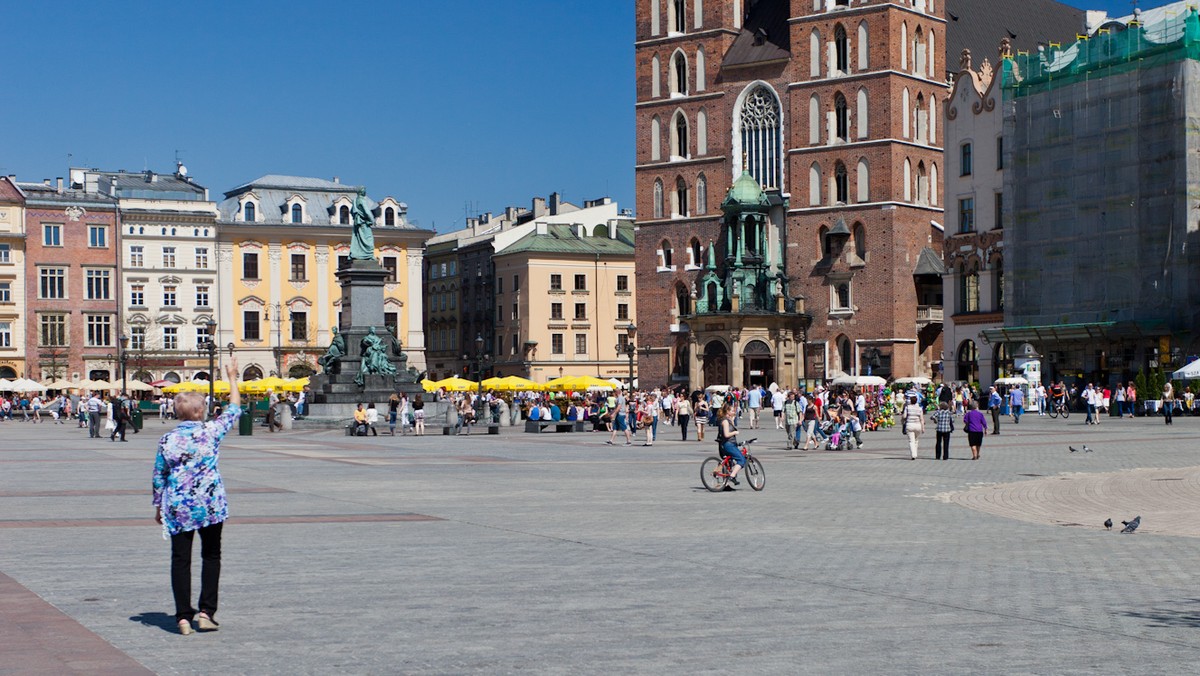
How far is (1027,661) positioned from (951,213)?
221 feet

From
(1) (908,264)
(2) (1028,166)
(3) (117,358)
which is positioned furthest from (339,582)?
(3) (117,358)

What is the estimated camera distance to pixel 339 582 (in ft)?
40.9

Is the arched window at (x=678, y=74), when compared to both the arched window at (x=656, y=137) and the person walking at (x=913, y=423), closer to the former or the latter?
the arched window at (x=656, y=137)

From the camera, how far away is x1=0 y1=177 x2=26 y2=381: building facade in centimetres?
9412

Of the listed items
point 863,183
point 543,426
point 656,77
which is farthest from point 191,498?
point 656,77

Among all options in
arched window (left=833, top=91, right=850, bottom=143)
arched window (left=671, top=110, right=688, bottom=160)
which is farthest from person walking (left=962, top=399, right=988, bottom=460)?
arched window (left=671, top=110, right=688, bottom=160)

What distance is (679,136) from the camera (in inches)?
3482

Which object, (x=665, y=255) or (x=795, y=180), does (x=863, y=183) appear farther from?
(x=665, y=255)

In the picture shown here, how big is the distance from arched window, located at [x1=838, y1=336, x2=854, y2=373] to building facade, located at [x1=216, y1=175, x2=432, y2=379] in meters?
30.8

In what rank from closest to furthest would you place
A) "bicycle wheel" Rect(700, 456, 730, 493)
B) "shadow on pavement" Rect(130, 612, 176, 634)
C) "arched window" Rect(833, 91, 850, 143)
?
"shadow on pavement" Rect(130, 612, 176, 634) < "bicycle wheel" Rect(700, 456, 730, 493) < "arched window" Rect(833, 91, 850, 143)

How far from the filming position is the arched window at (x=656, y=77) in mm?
88562

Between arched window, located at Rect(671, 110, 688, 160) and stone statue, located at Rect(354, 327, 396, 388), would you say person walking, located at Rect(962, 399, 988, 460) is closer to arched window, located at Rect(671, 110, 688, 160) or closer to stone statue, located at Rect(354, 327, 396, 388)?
stone statue, located at Rect(354, 327, 396, 388)

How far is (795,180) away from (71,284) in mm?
44517

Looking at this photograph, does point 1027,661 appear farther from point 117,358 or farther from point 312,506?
point 117,358
